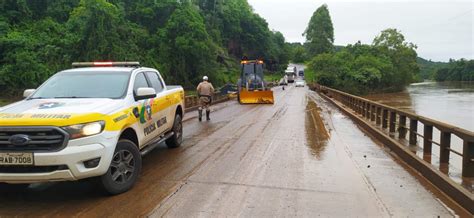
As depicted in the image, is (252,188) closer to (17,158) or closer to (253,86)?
(17,158)

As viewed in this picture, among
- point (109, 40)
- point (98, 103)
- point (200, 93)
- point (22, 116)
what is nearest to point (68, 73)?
point (98, 103)

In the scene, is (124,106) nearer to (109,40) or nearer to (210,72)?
(109,40)

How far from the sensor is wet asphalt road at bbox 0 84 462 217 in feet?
17.0

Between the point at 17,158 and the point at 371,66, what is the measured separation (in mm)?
82340

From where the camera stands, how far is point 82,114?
5246mm

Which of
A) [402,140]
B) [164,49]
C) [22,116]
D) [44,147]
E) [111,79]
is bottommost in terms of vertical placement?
[402,140]

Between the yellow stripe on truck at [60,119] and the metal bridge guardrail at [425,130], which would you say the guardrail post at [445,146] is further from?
the yellow stripe on truck at [60,119]

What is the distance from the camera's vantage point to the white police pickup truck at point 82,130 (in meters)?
4.97

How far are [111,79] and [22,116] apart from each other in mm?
1947

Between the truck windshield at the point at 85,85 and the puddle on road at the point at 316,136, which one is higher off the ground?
the truck windshield at the point at 85,85

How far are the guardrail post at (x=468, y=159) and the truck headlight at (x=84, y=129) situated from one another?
545cm

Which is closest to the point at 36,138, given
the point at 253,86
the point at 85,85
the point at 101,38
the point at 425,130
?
the point at 85,85

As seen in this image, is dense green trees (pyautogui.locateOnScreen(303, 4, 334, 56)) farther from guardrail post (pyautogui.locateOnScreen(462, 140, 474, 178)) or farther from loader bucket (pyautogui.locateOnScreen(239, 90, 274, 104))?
guardrail post (pyautogui.locateOnScreen(462, 140, 474, 178))

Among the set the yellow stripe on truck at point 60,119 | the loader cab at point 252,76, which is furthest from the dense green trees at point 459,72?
the yellow stripe on truck at point 60,119
